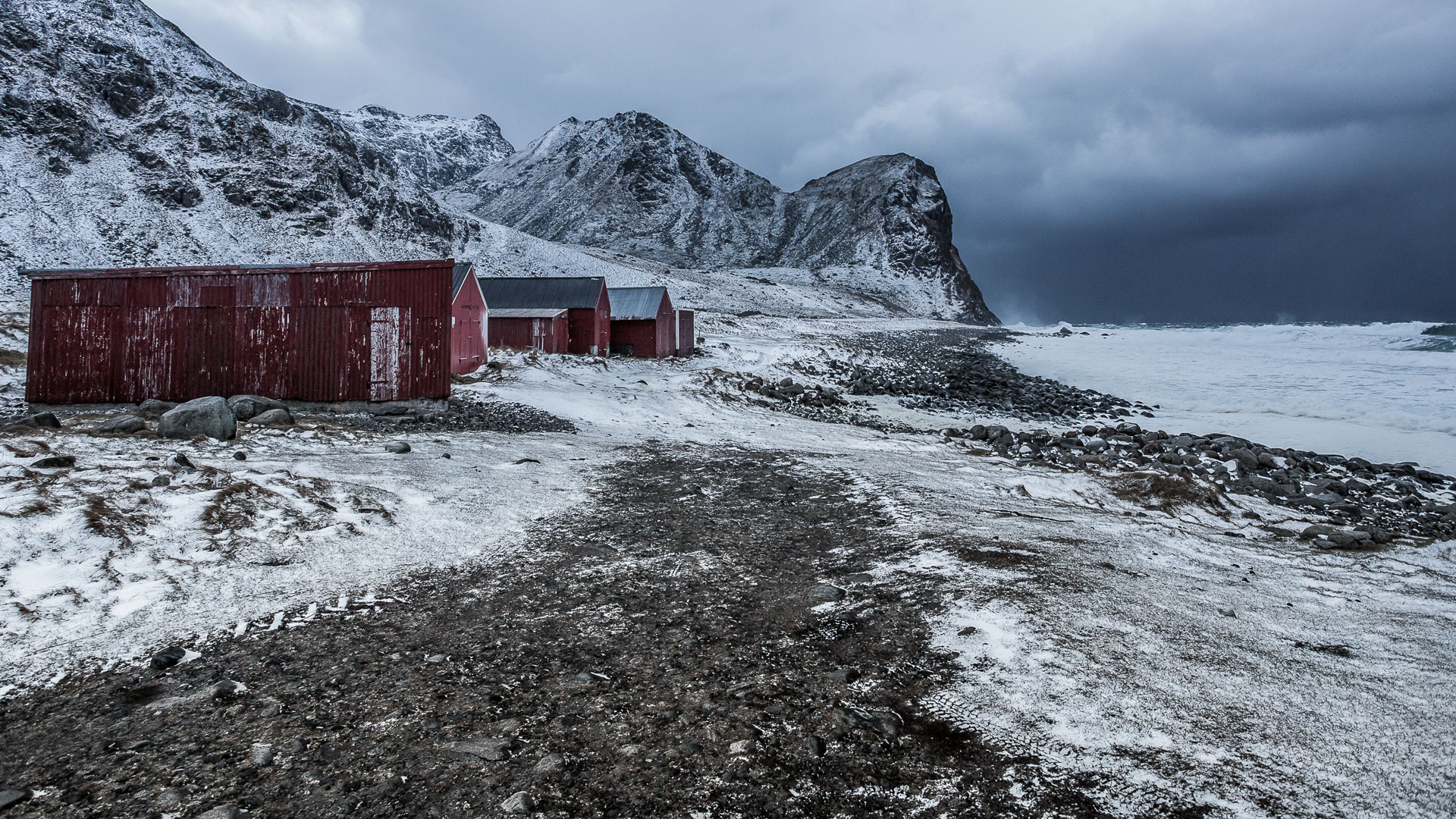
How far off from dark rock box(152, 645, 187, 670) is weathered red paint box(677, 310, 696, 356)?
32063 mm

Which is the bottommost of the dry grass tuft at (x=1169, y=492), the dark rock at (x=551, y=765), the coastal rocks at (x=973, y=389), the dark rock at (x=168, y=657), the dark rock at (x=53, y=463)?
the dark rock at (x=168, y=657)

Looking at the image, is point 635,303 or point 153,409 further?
point 635,303

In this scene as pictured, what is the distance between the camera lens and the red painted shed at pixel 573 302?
31453mm

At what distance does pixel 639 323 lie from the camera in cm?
3388

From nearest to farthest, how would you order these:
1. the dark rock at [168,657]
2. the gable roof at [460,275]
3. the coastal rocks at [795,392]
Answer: the dark rock at [168,657] → the gable roof at [460,275] → the coastal rocks at [795,392]

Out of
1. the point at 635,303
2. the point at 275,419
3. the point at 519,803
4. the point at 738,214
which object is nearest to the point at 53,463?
the point at 275,419

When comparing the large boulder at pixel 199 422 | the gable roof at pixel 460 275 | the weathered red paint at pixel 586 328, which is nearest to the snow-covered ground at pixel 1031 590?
the large boulder at pixel 199 422

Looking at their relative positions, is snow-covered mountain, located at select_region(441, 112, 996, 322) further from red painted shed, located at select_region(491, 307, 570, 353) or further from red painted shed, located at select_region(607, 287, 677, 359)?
red painted shed, located at select_region(491, 307, 570, 353)

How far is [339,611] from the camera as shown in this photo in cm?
510

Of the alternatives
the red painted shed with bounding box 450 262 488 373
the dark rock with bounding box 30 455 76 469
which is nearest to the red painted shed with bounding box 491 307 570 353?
the red painted shed with bounding box 450 262 488 373

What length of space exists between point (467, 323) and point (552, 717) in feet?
73.1

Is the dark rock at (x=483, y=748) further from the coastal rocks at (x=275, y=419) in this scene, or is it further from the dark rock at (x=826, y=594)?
the coastal rocks at (x=275, y=419)

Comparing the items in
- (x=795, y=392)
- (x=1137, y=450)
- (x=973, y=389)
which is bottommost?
(x=1137, y=450)

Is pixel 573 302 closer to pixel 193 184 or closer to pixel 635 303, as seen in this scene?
pixel 635 303
